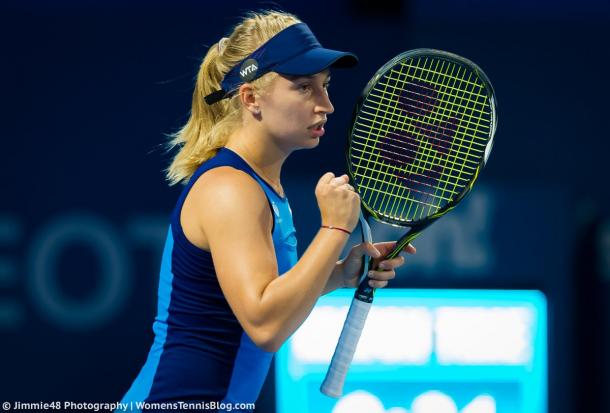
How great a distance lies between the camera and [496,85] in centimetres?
460

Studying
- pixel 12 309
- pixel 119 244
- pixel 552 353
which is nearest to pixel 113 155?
pixel 119 244

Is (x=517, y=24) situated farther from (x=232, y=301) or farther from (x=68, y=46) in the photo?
(x=232, y=301)

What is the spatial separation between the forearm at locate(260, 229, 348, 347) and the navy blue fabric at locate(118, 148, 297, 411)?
15 centimetres

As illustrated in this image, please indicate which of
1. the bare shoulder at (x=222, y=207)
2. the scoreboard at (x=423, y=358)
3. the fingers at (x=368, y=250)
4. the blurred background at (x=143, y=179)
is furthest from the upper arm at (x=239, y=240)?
the blurred background at (x=143, y=179)

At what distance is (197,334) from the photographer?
2.11 meters

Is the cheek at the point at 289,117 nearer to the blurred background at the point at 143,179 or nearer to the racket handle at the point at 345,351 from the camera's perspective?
the racket handle at the point at 345,351

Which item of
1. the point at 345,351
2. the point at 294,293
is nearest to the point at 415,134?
the point at 345,351

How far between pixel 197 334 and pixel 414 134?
1.60 meters

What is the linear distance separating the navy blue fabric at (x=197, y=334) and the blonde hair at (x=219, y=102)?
0.15 metres

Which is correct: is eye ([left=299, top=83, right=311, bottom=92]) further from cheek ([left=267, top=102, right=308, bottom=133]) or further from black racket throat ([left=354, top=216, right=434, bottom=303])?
black racket throat ([left=354, top=216, right=434, bottom=303])

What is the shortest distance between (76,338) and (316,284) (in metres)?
2.50

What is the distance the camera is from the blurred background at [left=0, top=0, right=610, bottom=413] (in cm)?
427

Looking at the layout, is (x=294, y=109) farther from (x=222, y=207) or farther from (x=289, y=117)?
(x=222, y=207)

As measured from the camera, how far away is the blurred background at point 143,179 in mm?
4273
